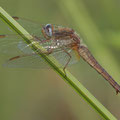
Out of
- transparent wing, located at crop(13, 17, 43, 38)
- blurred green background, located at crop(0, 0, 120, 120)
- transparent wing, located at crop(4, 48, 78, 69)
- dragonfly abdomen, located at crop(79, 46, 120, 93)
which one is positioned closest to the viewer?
transparent wing, located at crop(4, 48, 78, 69)

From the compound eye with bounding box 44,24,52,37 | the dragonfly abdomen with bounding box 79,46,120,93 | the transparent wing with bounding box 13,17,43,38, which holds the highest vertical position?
the transparent wing with bounding box 13,17,43,38

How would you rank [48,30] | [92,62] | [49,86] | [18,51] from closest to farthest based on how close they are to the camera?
A: 1. [18,51]
2. [48,30]
3. [92,62]
4. [49,86]

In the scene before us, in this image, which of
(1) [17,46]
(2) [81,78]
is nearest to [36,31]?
(1) [17,46]

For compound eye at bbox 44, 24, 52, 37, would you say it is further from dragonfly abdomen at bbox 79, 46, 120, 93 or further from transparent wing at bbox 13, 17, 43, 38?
→ dragonfly abdomen at bbox 79, 46, 120, 93

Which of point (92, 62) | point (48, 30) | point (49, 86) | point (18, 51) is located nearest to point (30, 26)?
point (48, 30)

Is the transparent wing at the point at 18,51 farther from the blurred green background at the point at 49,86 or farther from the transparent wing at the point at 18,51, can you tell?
the blurred green background at the point at 49,86

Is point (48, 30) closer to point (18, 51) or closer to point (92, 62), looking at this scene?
point (18, 51)

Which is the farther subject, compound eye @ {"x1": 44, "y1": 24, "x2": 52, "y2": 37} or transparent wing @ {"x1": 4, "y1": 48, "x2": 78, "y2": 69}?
compound eye @ {"x1": 44, "y1": 24, "x2": 52, "y2": 37}

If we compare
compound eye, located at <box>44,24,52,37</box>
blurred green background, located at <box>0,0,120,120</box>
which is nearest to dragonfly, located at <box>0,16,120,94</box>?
compound eye, located at <box>44,24,52,37</box>

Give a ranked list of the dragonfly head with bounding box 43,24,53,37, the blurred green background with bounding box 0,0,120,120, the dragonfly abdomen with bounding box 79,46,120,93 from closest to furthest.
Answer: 1. the dragonfly head with bounding box 43,24,53,37
2. the dragonfly abdomen with bounding box 79,46,120,93
3. the blurred green background with bounding box 0,0,120,120
